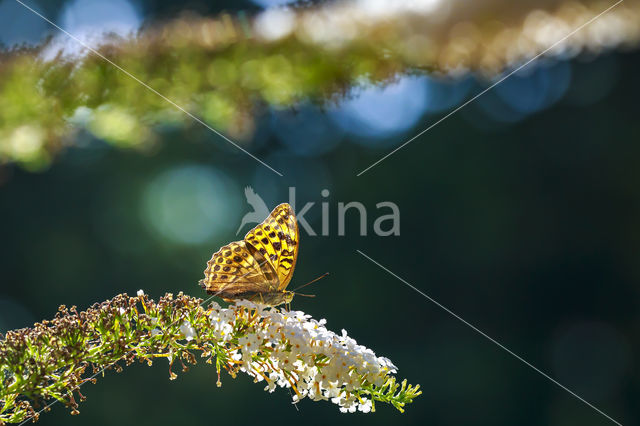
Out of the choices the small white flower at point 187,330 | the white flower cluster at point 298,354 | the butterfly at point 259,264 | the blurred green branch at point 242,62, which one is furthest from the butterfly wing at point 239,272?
the blurred green branch at point 242,62

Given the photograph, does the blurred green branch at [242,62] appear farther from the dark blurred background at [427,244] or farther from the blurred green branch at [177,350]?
the dark blurred background at [427,244]

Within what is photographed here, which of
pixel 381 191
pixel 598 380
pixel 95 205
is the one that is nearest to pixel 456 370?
pixel 598 380

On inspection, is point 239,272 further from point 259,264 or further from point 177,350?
point 177,350

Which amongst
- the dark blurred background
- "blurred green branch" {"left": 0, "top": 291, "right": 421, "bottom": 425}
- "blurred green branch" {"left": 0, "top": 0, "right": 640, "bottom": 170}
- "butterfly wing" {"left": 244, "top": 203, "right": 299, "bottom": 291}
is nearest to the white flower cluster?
"blurred green branch" {"left": 0, "top": 291, "right": 421, "bottom": 425}

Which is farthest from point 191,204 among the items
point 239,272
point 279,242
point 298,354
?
point 298,354

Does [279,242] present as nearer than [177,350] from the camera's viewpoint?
No
